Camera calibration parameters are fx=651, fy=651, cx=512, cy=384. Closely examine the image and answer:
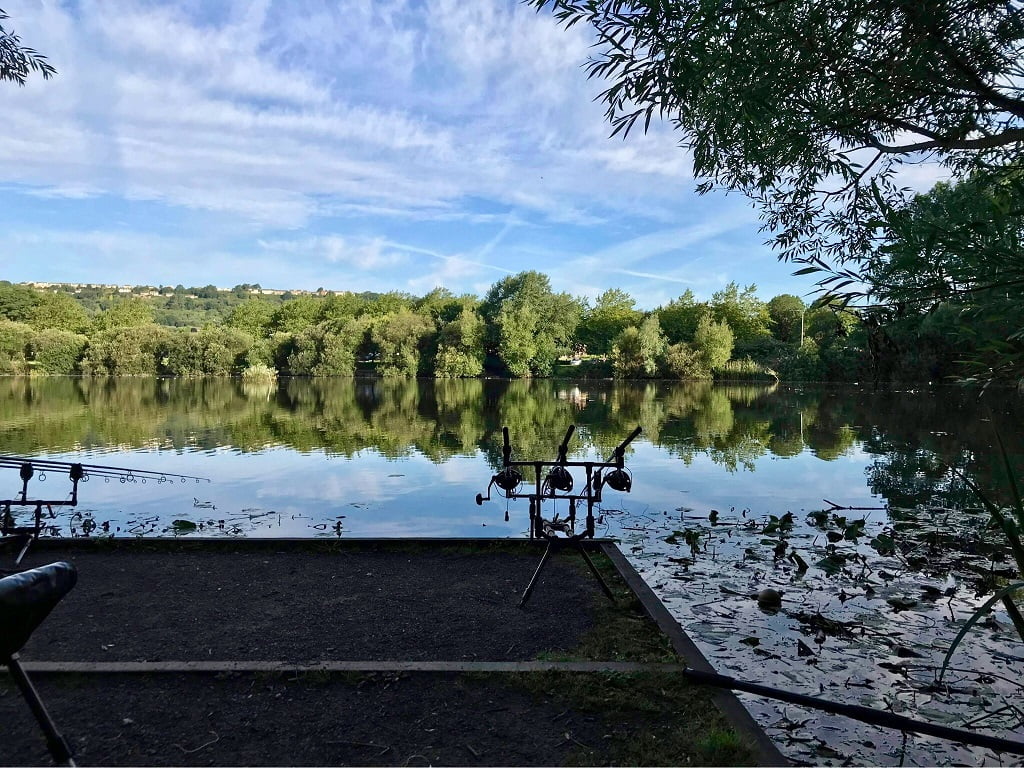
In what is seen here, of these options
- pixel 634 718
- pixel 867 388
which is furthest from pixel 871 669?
pixel 867 388

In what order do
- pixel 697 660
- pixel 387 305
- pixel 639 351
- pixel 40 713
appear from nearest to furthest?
pixel 40 713 < pixel 697 660 < pixel 639 351 < pixel 387 305

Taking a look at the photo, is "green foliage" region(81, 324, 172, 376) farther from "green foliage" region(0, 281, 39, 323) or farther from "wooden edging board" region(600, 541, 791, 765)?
"wooden edging board" region(600, 541, 791, 765)

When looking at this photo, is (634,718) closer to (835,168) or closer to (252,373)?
Answer: (835,168)

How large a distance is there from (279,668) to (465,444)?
15.8 meters

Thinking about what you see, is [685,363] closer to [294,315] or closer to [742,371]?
[742,371]

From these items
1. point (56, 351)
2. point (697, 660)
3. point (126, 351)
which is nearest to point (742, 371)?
point (126, 351)

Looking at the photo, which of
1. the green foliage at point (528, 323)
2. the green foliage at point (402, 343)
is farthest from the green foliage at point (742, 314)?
the green foliage at point (402, 343)

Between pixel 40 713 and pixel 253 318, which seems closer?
pixel 40 713

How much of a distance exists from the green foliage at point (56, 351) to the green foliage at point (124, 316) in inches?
528

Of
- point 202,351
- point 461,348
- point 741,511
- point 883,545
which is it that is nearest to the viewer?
point 883,545

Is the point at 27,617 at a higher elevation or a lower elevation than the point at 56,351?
lower

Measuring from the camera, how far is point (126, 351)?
70125 mm

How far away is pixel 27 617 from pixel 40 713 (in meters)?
0.41

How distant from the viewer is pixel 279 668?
3.98 meters
